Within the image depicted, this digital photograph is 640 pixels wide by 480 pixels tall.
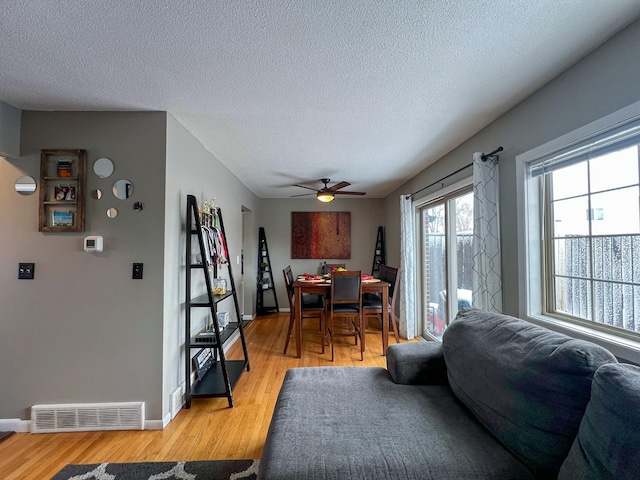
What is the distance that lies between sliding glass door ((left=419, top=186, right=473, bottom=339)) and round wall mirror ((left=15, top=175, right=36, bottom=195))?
3576mm

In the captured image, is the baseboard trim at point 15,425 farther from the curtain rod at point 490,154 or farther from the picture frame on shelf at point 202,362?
the curtain rod at point 490,154

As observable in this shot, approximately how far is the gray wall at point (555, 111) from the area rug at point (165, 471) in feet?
6.59

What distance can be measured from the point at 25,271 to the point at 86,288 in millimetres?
429

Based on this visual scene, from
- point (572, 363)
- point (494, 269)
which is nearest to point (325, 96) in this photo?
point (494, 269)

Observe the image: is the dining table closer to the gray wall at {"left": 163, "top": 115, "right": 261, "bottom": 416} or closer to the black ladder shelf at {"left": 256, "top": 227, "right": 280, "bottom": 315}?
the gray wall at {"left": 163, "top": 115, "right": 261, "bottom": 416}

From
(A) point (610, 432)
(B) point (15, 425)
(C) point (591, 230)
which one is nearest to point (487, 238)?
(C) point (591, 230)

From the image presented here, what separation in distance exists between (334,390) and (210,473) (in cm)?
85

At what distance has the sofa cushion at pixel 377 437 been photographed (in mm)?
963

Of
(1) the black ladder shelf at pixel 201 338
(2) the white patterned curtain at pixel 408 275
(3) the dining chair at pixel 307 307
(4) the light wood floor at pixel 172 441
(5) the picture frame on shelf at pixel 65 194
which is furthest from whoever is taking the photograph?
(2) the white patterned curtain at pixel 408 275

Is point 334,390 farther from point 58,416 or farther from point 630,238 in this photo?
point 58,416

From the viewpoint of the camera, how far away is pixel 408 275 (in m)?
3.83

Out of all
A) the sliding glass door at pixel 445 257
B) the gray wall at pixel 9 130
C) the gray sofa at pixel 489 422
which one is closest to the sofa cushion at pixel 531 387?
the gray sofa at pixel 489 422

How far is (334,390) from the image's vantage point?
4.94 feet

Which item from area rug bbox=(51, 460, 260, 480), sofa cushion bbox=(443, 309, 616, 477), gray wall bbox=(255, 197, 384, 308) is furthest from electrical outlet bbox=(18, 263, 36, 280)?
gray wall bbox=(255, 197, 384, 308)
